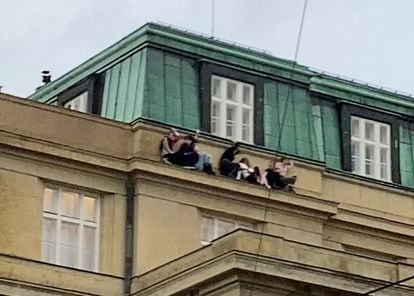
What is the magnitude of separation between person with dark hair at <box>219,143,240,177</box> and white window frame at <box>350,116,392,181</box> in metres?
5.19

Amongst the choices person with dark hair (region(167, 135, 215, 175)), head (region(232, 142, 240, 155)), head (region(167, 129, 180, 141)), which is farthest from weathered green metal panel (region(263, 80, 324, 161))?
head (region(167, 129, 180, 141))

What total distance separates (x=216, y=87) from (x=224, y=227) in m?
4.17

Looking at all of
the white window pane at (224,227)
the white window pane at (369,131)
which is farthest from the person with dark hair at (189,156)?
the white window pane at (369,131)

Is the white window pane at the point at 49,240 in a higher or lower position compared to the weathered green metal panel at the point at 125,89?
lower

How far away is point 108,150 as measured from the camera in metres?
42.5

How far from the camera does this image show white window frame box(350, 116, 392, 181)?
47781 mm

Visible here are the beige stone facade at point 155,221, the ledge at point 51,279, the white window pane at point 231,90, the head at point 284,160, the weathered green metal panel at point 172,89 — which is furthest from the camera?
the white window pane at point 231,90

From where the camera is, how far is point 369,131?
48.3 metres

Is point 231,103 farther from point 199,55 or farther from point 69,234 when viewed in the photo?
point 69,234

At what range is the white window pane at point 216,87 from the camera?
44.8 metres

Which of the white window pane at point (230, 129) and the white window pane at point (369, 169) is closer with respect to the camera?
the white window pane at point (230, 129)

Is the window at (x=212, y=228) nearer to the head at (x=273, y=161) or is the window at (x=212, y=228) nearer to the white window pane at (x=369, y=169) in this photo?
the head at (x=273, y=161)

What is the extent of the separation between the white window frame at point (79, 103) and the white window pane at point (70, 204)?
157 inches

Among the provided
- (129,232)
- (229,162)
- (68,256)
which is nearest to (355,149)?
(229,162)
